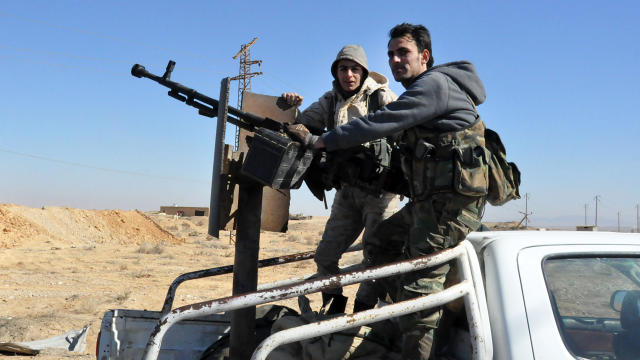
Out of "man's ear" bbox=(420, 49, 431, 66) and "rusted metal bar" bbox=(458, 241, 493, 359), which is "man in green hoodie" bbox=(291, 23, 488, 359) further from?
"man's ear" bbox=(420, 49, 431, 66)

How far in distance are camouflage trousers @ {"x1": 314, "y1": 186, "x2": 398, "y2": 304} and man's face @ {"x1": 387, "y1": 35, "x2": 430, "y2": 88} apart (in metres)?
0.84

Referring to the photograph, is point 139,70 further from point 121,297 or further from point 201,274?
point 121,297

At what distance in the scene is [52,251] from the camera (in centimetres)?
1683

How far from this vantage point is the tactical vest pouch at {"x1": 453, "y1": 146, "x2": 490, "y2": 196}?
2287mm

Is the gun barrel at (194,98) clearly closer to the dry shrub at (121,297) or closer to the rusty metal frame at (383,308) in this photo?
the rusty metal frame at (383,308)

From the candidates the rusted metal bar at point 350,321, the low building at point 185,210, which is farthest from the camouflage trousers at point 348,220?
the low building at point 185,210

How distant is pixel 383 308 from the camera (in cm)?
187

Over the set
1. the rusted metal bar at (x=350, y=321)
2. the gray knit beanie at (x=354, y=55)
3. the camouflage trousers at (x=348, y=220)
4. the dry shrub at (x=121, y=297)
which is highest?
the gray knit beanie at (x=354, y=55)

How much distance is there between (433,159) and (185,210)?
51117 mm

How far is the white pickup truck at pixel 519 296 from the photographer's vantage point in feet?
5.87

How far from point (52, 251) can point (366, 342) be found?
16.8 m

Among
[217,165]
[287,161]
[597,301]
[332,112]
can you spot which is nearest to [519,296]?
[597,301]

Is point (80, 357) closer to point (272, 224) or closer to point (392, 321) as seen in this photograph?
point (272, 224)

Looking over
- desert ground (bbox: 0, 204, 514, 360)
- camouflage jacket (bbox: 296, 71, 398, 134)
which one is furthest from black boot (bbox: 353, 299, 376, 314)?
desert ground (bbox: 0, 204, 514, 360)
